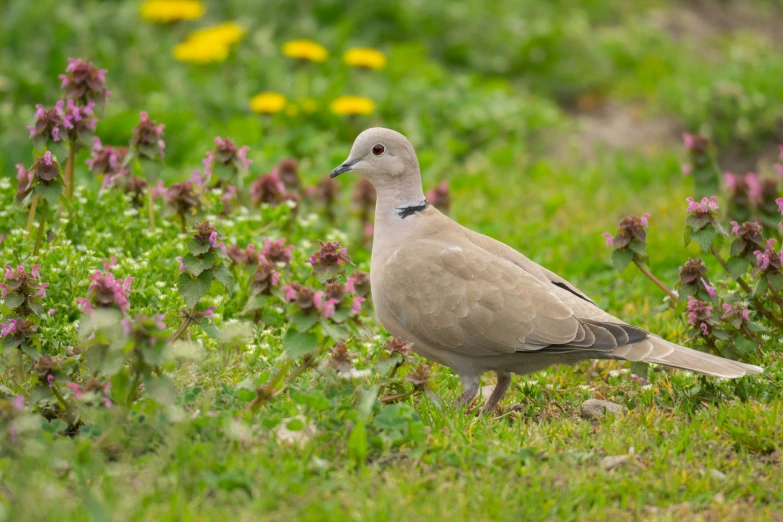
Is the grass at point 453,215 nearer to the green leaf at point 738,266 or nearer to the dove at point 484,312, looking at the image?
the dove at point 484,312

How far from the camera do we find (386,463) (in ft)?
11.4

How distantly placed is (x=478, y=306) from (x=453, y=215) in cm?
277

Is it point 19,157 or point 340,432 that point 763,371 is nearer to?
point 340,432

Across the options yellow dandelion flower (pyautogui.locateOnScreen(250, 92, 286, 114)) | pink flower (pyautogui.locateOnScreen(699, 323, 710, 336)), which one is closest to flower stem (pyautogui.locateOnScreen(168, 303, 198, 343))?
pink flower (pyautogui.locateOnScreen(699, 323, 710, 336))

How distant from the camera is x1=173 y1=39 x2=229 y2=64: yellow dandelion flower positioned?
8.30m

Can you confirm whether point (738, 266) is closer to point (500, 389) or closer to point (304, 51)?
point (500, 389)

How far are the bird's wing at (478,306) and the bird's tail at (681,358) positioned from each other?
0.04 metres

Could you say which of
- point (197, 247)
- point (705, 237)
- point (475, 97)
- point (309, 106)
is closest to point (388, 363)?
point (197, 247)

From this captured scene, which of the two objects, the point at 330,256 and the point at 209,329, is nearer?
the point at 209,329

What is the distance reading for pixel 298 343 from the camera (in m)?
3.37

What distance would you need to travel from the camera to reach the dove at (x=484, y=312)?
3.91 m

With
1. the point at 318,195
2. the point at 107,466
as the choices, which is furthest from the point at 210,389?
the point at 318,195

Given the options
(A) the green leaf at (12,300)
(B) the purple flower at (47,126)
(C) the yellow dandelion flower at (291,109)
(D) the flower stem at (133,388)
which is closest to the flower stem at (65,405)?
(D) the flower stem at (133,388)

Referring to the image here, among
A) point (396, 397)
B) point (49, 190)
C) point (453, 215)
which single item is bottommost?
point (453, 215)
